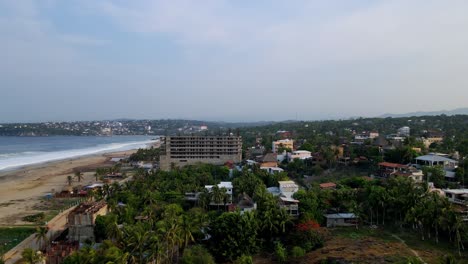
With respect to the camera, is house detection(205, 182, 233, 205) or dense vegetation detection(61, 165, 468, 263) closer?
dense vegetation detection(61, 165, 468, 263)

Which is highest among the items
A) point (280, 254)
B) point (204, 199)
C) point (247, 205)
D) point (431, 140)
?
point (431, 140)

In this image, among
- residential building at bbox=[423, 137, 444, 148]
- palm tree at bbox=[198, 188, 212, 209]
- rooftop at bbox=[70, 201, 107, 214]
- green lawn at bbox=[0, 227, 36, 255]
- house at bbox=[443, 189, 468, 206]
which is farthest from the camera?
residential building at bbox=[423, 137, 444, 148]

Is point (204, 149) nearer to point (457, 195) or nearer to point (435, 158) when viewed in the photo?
point (435, 158)

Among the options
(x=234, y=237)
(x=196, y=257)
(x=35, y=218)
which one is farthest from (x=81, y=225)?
(x=234, y=237)

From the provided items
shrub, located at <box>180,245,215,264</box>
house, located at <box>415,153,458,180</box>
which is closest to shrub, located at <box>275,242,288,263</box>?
shrub, located at <box>180,245,215,264</box>

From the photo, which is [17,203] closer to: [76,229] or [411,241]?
[76,229]

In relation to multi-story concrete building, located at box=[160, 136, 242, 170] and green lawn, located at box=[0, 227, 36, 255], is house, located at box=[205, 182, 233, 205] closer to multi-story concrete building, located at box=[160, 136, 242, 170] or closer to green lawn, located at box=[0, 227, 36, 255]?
green lawn, located at box=[0, 227, 36, 255]

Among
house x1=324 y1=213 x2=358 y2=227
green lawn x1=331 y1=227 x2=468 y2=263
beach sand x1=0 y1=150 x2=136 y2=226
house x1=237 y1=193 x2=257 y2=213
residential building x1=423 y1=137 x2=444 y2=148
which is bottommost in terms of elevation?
beach sand x1=0 y1=150 x2=136 y2=226
